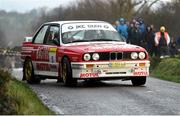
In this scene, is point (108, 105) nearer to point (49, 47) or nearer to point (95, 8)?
point (49, 47)

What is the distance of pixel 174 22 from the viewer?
59.7 meters

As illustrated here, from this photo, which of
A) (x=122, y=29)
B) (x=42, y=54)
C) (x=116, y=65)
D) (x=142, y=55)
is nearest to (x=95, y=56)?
(x=116, y=65)

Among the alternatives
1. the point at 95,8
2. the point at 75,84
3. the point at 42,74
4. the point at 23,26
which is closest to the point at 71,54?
the point at 75,84

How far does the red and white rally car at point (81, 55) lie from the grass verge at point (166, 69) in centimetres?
447

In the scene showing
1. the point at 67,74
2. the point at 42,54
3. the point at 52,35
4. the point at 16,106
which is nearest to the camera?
the point at 16,106

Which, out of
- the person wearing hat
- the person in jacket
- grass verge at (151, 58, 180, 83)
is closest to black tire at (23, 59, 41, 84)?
grass verge at (151, 58, 180, 83)

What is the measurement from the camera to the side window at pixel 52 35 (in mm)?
17225

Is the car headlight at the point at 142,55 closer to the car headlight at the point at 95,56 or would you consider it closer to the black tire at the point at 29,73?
the car headlight at the point at 95,56

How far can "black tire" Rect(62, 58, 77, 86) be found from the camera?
1583 cm

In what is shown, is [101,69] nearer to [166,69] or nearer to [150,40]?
[166,69]

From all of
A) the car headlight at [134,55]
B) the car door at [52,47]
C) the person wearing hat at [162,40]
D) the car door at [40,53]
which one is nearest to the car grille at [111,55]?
the car headlight at [134,55]

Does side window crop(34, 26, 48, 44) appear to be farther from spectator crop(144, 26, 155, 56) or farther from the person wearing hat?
spectator crop(144, 26, 155, 56)

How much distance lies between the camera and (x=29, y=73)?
1834cm

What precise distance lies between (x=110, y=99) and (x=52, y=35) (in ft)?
15.1
